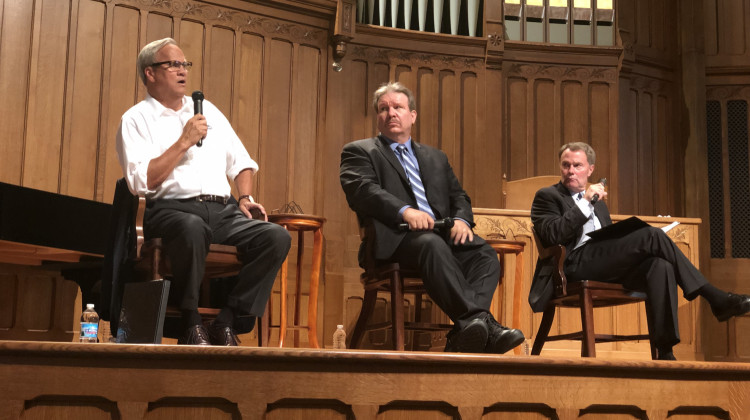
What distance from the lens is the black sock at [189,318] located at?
10.1 feet

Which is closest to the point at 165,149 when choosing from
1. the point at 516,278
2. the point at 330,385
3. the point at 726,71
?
the point at 330,385

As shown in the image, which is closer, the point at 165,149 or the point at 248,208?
the point at 165,149

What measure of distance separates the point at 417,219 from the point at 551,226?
797mm

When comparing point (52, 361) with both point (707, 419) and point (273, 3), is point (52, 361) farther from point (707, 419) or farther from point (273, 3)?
point (273, 3)

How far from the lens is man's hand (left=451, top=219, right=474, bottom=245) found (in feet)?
11.8

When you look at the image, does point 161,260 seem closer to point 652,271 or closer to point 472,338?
point 472,338

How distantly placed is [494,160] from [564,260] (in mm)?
2832

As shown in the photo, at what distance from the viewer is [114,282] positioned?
3258 millimetres

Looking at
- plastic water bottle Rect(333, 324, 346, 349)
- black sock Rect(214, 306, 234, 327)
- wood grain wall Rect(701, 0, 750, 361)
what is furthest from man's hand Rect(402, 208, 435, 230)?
wood grain wall Rect(701, 0, 750, 361)

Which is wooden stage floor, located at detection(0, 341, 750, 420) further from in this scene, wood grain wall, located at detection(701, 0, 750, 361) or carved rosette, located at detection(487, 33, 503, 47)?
wood grain wall, located at detection(701, 0, 750, 361)

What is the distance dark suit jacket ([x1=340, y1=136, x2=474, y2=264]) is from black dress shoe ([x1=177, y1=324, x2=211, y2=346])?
34.7 inches

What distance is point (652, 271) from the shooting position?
12.5 feet

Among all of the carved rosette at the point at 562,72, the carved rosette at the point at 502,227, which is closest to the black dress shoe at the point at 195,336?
the carved rosette at the point at 502,227

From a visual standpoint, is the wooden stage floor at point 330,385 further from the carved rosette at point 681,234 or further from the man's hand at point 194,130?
the carved rosette at point 681,234
